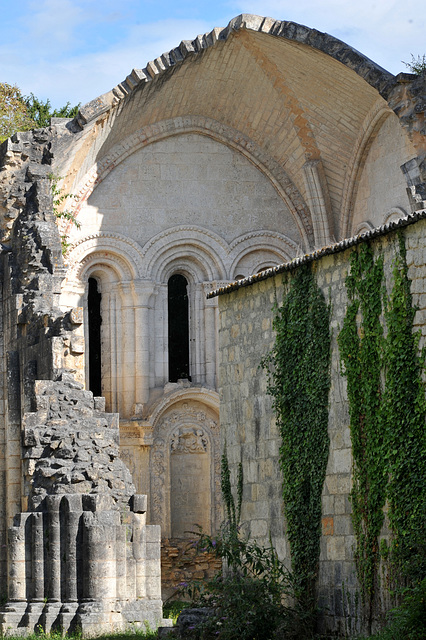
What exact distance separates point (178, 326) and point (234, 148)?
3.85 meters

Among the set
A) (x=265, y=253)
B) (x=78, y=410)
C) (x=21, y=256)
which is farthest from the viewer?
(x=265, y=253)

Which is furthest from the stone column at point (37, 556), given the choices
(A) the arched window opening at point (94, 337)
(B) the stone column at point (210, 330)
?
(B) the stone column at point (210, 330)

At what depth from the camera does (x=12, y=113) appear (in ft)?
98.0

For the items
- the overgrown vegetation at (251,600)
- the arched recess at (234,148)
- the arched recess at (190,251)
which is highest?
the arched recess at (234,148)

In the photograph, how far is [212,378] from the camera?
24312mm

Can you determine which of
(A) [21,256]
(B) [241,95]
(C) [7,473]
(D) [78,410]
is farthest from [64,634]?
(B) [241,95]

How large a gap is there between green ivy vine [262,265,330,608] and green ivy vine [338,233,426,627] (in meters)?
0.60

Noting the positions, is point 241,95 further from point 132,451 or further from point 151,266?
point 132,451

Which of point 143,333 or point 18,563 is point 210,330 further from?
point 18,563

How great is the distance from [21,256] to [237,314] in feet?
18.7

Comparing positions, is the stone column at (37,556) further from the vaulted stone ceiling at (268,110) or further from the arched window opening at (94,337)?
the vaulted stone ceiling at (268,110)

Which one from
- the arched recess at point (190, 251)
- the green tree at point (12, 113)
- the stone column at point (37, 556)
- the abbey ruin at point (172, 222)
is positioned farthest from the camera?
the green tree at point (12, 113)

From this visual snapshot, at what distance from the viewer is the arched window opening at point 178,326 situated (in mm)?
26422

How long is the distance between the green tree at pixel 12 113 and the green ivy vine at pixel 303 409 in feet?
50.8
